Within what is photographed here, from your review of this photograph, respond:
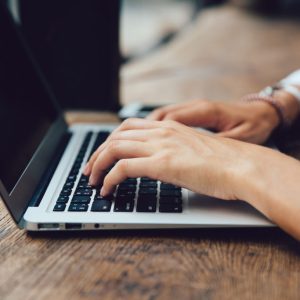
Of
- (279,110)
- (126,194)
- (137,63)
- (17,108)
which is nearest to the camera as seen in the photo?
(126,194)

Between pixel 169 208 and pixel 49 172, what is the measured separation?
23cm

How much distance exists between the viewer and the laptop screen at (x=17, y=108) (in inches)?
27.0

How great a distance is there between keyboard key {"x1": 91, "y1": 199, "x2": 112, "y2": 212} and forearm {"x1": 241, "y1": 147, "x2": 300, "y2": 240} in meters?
0.18

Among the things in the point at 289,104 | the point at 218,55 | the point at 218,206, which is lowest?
the point at 218,55

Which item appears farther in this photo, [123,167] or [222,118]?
[222,118]

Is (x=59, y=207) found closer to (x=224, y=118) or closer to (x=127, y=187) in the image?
(x=127, y=187)

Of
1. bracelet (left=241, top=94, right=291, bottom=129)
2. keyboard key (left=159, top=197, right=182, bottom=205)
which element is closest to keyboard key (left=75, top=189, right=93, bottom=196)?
keyboard key (left=159, top=197, right=182, bottom=205)

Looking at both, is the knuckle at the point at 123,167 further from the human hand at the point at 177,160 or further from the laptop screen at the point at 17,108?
the laptop screen at the point at 17,108

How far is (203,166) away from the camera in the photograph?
0.62 m

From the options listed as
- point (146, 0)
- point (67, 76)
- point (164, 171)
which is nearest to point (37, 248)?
point (164, 171)

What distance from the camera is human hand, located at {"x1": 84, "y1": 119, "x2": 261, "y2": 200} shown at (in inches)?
24.1

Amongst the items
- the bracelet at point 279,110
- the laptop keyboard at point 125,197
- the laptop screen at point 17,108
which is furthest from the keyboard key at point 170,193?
the bracelet at point 279,110

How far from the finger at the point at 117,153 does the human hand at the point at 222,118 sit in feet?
0.68

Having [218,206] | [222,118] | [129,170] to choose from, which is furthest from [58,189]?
[222,118]
